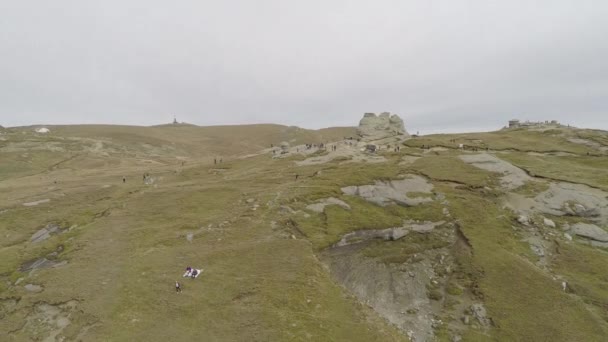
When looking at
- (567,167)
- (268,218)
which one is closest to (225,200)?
(268,218)

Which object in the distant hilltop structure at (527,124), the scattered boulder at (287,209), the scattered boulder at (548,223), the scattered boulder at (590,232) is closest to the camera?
the scattered boulder at (590,232)

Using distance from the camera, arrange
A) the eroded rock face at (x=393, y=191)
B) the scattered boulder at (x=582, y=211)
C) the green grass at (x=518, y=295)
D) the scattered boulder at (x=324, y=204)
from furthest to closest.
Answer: the eroded rock face at (x=393, y=191) → the scattered boulder at (x=324, y=204) → the scattered boulder at (x=582, y=211) → the green grass at (x=518, y=295)

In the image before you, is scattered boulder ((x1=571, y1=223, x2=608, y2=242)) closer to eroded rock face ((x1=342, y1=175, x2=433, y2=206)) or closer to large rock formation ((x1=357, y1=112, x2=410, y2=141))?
eroded rock face ((x1=342, y1=175, x2=433, y2=206))

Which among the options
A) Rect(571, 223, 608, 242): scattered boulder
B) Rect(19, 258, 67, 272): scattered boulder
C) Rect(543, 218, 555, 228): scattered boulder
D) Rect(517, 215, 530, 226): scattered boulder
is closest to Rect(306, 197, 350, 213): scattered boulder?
Rect(517, 215, 530, 226): scattered boulder

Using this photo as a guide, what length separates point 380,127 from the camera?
449 feet

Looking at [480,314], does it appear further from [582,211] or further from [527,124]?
[527,124]

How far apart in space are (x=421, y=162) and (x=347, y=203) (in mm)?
28950

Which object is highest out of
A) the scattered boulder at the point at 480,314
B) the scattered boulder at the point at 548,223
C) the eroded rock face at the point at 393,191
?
the eroded rock face at the point at 393,191

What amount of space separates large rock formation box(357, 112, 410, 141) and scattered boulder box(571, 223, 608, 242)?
7964 centimetres

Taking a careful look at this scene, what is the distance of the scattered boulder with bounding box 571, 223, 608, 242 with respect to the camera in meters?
47.2

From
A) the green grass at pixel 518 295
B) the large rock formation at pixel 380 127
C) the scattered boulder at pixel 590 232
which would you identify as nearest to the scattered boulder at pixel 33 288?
the green grass at pixel 518 295

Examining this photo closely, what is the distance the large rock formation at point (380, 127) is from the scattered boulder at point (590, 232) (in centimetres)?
7964

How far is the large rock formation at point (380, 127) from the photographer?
131 meters

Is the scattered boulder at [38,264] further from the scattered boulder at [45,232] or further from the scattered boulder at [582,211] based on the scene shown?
the scattered boulder at [582,211]
